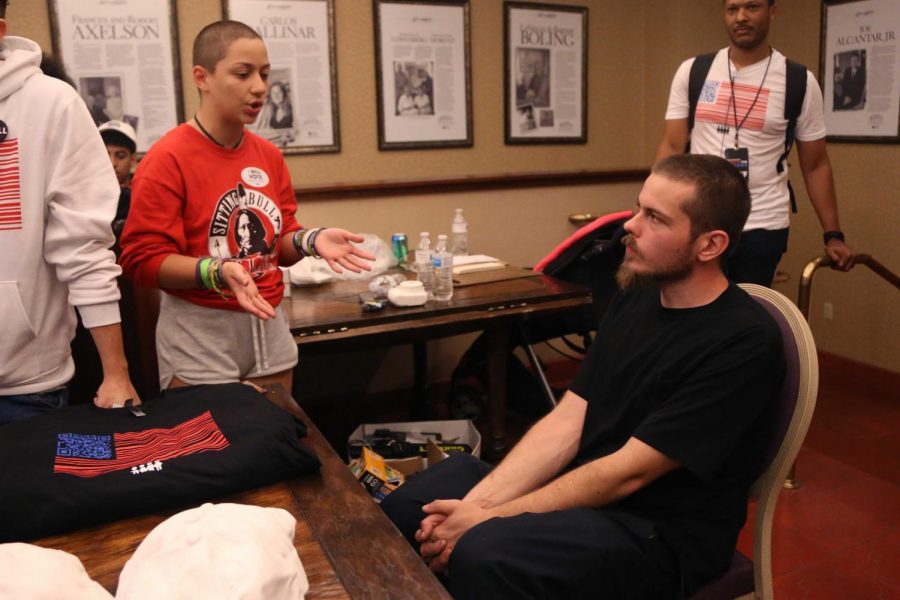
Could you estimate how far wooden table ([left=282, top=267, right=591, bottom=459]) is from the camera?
9.00ft

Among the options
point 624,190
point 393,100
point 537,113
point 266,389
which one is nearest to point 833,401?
point 624,190

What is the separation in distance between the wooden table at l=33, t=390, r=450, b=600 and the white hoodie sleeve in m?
0.54

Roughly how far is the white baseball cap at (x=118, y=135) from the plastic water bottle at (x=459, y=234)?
1.54 meters

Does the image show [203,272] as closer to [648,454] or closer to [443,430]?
[648,454]

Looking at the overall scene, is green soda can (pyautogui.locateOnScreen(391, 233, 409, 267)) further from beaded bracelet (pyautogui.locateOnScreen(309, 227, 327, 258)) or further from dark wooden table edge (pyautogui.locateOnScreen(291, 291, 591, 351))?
beaded bracelet (pyautogui.locateOnScreen(309, 227, 327, 258))

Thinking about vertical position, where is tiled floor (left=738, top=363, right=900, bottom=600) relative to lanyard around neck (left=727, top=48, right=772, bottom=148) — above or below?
below

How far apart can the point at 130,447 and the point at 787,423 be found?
1.27 m

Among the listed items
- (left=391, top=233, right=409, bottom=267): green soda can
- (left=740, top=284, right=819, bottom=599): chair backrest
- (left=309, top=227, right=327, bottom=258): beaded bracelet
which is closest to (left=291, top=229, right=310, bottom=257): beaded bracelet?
(left=309, top=227, right=327, bottom=258): beaded bracelet

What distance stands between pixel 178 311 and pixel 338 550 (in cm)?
118

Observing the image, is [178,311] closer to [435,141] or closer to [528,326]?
[528,326]

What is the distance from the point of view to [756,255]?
9.77 ft

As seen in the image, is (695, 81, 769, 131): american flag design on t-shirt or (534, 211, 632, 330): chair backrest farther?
(534, 211, 632, 330): chair backrest

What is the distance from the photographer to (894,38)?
3.90 m

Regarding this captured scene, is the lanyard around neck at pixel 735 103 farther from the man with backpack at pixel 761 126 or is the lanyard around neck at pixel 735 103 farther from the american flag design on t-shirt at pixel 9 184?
the american flag design on t-shirt at pixel 9 184
